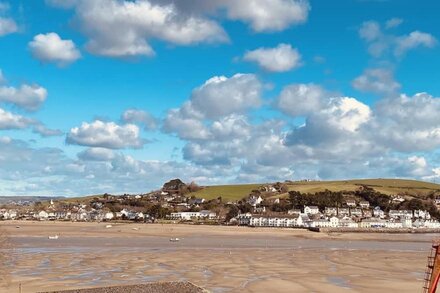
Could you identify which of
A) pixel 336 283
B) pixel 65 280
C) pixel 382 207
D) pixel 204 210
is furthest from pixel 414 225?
pixel 65 280

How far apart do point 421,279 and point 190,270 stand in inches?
756

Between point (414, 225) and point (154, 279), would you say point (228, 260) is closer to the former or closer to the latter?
point (154, 279)

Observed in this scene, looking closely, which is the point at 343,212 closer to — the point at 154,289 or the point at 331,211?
the point at 331,211

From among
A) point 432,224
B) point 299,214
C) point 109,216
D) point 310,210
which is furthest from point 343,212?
point 109,216

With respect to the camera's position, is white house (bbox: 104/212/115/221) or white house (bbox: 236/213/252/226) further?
white house (bbox: 104/212/115/221)

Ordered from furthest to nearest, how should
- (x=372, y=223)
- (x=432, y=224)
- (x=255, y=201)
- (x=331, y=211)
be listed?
(x=255, y=201) < (x=331, y=211) < (x=432, y=224) < (x=372, y=223)

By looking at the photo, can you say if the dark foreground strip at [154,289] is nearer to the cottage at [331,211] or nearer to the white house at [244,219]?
the white house at [244,219]

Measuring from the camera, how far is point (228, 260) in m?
58.8

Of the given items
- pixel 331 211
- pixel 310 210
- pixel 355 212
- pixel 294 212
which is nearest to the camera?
pixel 294 212

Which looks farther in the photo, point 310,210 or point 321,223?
point 310,210

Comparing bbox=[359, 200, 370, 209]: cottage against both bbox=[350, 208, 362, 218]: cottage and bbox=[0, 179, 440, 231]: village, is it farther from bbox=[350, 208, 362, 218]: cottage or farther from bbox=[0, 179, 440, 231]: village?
bbox=[350, 208, 362, 218]: cottage

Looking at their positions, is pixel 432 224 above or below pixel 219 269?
above

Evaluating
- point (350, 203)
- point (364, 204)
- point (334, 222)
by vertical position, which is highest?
point (350, 203)

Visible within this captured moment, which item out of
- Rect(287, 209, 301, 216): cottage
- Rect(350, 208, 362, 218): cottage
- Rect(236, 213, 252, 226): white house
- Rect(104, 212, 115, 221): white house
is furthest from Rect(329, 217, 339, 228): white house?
Rect(104, 212, 115, 221): white house
